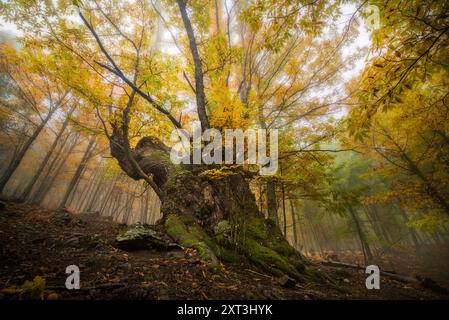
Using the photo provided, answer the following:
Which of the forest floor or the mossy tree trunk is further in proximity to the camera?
the mossy tree trunk

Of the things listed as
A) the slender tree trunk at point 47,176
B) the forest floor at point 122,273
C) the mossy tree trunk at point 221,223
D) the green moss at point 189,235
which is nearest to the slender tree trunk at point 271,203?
the mossy tree trunk at point 221,223

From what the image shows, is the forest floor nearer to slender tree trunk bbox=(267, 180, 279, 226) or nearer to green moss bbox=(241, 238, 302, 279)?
green moss bbox=(241, 238, 302, 279)

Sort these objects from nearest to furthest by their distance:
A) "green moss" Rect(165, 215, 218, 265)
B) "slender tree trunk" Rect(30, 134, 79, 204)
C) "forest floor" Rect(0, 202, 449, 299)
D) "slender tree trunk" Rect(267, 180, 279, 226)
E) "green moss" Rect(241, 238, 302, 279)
A: "forest floor" Rect(0, 202, 449, 299) < "green moss" Rect(165, 215, 218, 265) < "green moss" Rect(241, 238, 302, 279) < "slender tree trunk" Rect(267, 180, 279, 226) < "slender tree trunk" Rect(30, 134, 79, 204)

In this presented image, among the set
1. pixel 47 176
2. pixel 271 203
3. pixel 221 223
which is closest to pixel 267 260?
pixel 221 223

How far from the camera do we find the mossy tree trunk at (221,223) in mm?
3832

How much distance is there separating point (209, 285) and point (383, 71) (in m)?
3.47

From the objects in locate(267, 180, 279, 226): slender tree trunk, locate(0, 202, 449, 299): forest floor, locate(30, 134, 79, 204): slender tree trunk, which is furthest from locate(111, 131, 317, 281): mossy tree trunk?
locate(30, 134, 79, 204): slender tree trunk

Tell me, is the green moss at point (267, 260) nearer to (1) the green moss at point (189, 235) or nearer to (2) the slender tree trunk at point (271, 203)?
(1) the green moss at point (189, 235)

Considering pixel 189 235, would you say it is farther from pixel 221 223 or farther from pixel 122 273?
pixel 122 273

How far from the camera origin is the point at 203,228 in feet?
15.0

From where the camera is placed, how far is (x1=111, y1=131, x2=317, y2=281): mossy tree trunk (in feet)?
12.6
